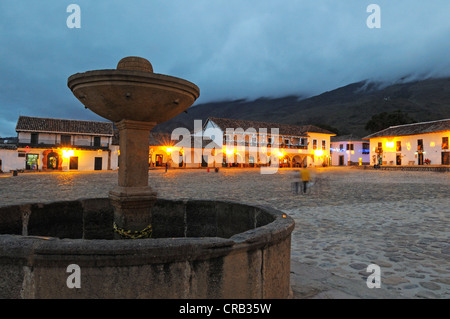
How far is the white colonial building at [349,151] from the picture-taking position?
189 ft

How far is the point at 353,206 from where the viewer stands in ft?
27.8

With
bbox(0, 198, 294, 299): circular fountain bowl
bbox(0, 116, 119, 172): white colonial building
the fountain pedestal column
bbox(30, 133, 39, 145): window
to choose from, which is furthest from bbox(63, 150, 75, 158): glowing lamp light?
bbox(0, 198, 294, 299): circular fountain bowl

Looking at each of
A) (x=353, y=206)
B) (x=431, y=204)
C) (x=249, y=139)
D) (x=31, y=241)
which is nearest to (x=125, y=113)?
(x=31, y=241)

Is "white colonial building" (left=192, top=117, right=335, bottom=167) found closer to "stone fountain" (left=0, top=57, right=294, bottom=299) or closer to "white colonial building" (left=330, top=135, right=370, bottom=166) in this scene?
"white colonial building" (left=330, top=135, right=370, bottom=166)

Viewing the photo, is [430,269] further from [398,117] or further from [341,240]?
[398,117]

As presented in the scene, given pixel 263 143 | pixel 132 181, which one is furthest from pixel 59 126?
pixel 132 181

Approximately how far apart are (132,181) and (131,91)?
1.09 metres

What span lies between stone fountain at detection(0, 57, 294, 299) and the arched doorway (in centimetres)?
3534

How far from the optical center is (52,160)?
34.5m

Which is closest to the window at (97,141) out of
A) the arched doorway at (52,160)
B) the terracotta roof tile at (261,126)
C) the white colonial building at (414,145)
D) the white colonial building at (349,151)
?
the arched doorway at (52,160)

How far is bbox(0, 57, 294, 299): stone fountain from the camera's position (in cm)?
174

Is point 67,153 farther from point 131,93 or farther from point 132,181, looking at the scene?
point 131,93

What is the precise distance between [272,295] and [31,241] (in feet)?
6.03

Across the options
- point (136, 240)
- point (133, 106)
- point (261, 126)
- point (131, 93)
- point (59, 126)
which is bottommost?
point (136, 240)
